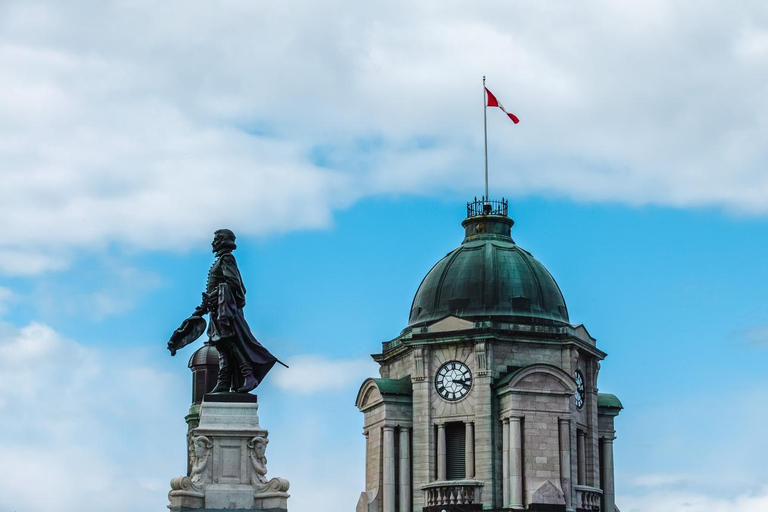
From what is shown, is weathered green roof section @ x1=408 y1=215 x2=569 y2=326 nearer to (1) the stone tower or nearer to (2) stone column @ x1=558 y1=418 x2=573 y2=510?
(1) the stone tower

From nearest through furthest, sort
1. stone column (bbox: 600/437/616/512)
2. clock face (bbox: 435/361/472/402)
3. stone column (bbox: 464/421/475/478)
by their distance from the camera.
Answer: stone column (bbox: 464/421/475/478)
clock face (bbox: 435/361/472/402)
stone column (bbox: 600/437/616/512)

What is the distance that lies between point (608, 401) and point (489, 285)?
10295mm

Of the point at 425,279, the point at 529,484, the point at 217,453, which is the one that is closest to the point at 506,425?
the point at 529,484

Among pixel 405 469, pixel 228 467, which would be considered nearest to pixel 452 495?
pixel 405 469

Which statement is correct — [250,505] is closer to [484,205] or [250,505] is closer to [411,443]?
[411,443]

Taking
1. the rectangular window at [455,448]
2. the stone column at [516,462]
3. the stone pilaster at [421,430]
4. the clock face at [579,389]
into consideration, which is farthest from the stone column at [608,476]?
the stone pilaster at [421,430]

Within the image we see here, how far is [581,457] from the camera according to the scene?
8975cm

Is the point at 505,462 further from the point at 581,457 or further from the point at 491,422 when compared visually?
the point at 581,457

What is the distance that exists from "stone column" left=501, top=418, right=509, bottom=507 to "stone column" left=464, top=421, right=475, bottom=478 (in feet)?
5.01

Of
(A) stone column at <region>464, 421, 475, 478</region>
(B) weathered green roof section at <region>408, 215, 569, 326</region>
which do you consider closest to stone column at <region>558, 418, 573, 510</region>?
(A) stone column at <region>464, 421, 475, 478</region>

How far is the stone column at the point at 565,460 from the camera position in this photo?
85938mm

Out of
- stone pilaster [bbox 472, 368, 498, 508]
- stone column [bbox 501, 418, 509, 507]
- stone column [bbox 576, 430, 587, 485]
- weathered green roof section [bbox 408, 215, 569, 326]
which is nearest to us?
stone column [bbox 501, 418, 509, 507]

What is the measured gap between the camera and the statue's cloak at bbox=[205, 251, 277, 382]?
33.1 meters

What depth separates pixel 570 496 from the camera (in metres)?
86.1
